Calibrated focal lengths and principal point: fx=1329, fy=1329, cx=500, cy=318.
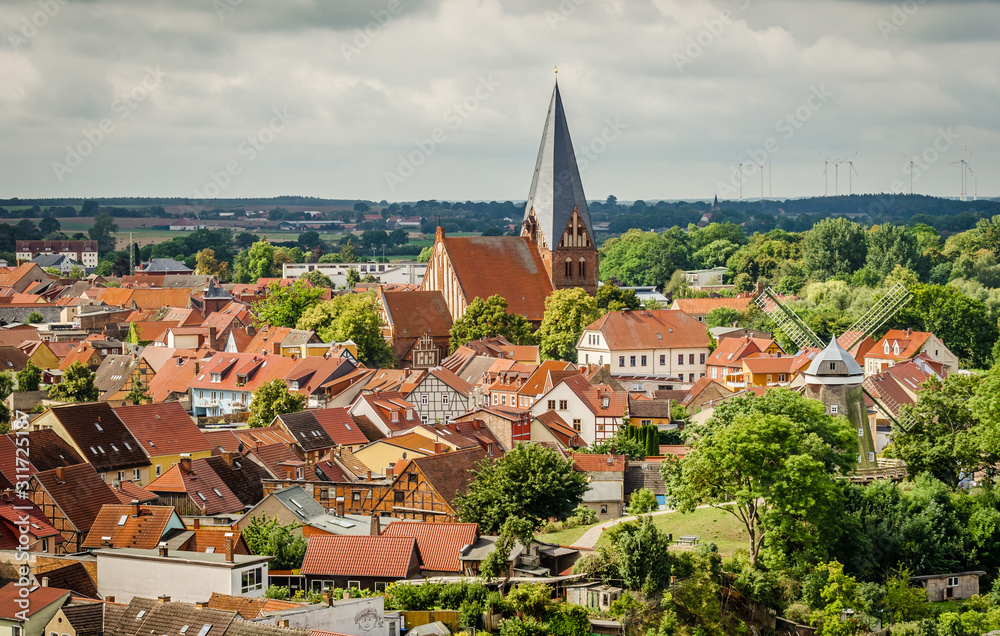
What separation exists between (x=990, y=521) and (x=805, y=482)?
744 cm

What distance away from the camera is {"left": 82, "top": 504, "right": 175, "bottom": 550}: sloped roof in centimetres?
3441

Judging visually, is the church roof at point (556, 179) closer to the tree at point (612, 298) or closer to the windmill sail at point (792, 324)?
the tree at point (612, 298)

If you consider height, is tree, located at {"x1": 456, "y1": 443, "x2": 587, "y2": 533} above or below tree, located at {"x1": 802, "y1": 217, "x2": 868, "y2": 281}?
below

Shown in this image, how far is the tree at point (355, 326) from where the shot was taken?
75.2 m

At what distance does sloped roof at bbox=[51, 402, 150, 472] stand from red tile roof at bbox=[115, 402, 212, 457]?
0.44m

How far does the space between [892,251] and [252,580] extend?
94.0 metres

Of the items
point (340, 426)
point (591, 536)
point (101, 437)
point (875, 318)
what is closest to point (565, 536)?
point (591, 536)

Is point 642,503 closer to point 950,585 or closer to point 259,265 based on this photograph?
point 950,585

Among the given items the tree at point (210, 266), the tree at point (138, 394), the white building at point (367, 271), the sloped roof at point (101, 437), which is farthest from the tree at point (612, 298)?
the tree at point (210, 266)

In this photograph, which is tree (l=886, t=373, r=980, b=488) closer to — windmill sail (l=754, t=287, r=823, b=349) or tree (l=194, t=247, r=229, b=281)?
windmill sail (l=754, t=287, r=823, b=349)

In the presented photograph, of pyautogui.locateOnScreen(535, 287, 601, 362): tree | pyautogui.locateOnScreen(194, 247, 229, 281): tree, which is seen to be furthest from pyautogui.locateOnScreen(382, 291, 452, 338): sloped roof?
pyautogui.locateOnScreen(194, 247, 229, 281): tree

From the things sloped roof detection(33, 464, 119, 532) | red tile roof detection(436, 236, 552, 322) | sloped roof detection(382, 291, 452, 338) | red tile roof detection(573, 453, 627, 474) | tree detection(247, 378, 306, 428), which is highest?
Answer: red tile roof detection(436, 236, 552, 322)

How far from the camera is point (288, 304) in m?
85.9

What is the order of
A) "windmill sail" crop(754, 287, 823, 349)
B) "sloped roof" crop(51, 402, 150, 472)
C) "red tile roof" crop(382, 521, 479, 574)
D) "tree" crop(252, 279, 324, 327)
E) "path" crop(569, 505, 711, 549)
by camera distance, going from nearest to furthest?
1. "red tile roof" crop(382, 521, 479, 574)
2. "path" crop(569, 505, 711, 549)
3. "sloped roof" crop(51, 402, 150, 472)
4. "windmill sail" crop(754, 287, 823, 349)
5. "tree" crop(252, 279, 324, 327)
